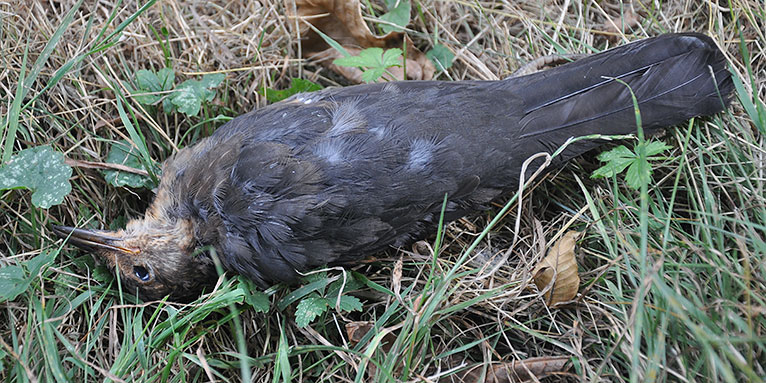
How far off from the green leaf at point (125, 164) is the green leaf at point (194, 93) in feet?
1.05

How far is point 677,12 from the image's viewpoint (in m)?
3.25

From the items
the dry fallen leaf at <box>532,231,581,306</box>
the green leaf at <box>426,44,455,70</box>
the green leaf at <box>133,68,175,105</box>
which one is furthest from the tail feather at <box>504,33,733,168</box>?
the green leaf at <box>133,68,175,105</box>

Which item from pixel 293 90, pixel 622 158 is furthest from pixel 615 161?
pixel 293 90

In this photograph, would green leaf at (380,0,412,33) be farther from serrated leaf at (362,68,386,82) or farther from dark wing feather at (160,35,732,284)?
dark wing feather at (160,35,732,284)

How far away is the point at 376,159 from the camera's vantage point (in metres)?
2.63

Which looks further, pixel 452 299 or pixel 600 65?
pixel 600 65

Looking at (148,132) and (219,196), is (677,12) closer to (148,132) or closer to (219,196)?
(219,196)

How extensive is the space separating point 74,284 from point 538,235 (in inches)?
81.2

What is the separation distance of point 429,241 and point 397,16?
4.29 ft

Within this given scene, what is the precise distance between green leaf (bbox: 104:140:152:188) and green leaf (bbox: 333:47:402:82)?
1.11m

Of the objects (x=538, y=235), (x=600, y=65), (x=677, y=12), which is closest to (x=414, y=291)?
(x=538, y=235)

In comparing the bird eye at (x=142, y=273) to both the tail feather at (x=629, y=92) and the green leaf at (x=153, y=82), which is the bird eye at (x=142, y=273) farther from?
the tail feather at (x=629, y=92)

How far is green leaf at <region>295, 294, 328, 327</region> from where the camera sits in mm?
2479

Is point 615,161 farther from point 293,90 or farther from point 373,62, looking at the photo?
point 293,90
